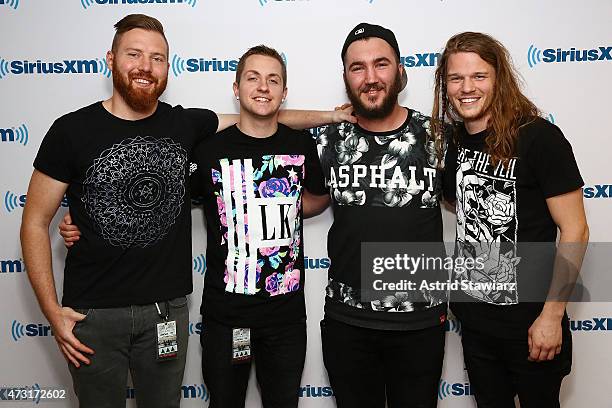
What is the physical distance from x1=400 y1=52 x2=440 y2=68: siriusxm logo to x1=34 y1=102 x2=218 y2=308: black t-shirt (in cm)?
94

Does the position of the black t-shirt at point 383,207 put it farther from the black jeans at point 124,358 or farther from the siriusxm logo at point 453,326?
A: the black jeans at point 124,358

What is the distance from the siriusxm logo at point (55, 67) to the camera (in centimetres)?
206

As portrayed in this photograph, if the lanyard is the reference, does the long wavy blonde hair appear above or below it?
above

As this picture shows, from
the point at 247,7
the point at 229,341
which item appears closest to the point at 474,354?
the point at 229,341

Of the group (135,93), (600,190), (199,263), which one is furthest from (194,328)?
(600,190)

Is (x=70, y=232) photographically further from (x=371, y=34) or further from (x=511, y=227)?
(x=511, y=227)

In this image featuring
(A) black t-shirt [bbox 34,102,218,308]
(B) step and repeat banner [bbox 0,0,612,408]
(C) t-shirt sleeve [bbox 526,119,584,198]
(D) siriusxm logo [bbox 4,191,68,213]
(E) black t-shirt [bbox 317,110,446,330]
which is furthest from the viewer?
(D) siriusxm logo [bbox 4,191,68,213]

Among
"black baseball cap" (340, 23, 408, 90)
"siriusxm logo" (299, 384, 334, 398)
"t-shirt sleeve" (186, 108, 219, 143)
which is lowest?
"siriusxm logo" (299, 384, 334, 398)

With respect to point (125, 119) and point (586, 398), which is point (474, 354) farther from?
point (125, 119)

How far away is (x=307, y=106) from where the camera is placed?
205 centimetres

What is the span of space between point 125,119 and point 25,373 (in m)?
1.28

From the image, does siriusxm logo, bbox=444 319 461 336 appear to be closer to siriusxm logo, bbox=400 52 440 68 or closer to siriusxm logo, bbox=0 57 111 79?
siriusxm logo, bbox=400 52 440 68

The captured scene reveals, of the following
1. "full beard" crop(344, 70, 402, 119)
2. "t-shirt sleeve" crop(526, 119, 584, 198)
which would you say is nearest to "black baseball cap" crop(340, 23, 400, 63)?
"full beard" crop(344, 70, 402, 119)

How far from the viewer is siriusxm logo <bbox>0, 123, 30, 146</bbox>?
6.86 ft
